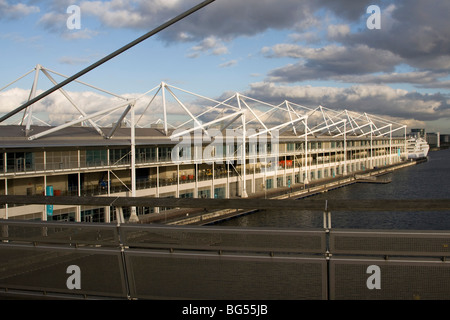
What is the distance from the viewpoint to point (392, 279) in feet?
7.95

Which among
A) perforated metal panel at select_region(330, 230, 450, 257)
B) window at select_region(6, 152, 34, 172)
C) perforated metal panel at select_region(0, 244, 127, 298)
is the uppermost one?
window at select_region(6, 152, 34, 172)

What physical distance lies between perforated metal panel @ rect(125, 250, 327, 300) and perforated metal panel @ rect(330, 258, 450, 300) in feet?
0.30

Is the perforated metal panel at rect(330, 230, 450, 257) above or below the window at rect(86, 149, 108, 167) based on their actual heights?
below

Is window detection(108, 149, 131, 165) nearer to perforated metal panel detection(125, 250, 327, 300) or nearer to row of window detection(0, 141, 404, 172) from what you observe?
row of window detection(0, 141, 404, 172)

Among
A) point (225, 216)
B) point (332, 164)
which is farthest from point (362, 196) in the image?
point (225, 216)

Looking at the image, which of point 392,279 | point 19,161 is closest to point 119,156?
point 19,161

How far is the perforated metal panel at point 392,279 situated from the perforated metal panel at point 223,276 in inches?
3.5

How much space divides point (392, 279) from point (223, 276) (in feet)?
3.18

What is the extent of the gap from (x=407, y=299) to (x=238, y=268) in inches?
38.3

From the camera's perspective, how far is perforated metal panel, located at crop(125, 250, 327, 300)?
8.22ft

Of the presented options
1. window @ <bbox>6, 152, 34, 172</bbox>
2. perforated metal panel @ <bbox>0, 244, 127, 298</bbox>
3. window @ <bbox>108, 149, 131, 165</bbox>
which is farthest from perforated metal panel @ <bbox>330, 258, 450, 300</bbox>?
window @ <bbox>108, 149, 131, 165</bbox>

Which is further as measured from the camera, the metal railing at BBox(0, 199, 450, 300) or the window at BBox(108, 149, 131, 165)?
the window at BBox(108, 149, 131, 165)

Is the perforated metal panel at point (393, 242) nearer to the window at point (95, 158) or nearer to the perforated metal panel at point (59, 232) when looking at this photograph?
the perforated metal panel at point (59, 232)

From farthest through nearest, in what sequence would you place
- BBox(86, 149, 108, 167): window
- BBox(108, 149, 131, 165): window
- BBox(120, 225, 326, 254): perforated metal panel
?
BBox(108, 149, 131, 165): window, BBox(86, 149, 108, 167): window, BBox(120, 225, 326, 254): perforated metal panel
